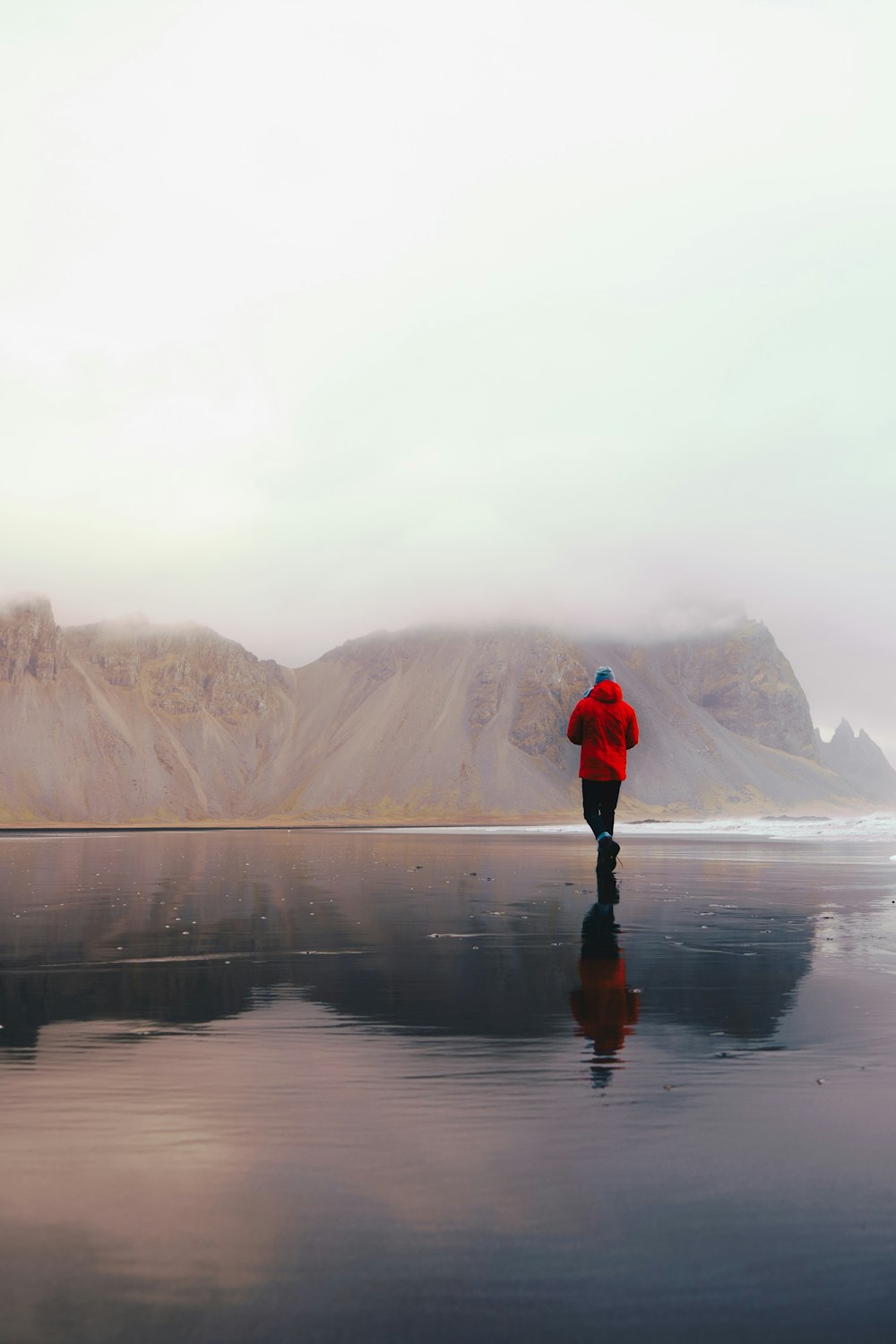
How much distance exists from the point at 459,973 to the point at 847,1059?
3.42 m

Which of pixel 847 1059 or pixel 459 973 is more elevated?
pixel 847 1059

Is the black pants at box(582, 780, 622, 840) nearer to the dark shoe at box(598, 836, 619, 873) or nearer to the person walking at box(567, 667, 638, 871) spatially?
the person walking at box(567, 667, 638, 871)

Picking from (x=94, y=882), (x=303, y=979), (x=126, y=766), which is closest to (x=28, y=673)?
(x=126, y=766)

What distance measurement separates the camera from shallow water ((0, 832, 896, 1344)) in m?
2.72

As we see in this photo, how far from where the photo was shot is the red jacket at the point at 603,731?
16641mm

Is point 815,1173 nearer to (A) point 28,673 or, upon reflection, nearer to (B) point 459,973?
(B) point 459,973

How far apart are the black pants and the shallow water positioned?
7.35m

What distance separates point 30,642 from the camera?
18800cm

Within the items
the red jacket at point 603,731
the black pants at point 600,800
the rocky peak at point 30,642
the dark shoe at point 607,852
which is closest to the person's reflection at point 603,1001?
the red jacket at point 603,731

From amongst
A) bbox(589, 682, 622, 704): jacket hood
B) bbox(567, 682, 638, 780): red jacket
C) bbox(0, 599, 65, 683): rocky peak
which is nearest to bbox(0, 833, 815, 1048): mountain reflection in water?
bbox(567, 682, 638, 780): red jacket

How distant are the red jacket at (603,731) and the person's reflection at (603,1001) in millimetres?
5411

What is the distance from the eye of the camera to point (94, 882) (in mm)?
19375

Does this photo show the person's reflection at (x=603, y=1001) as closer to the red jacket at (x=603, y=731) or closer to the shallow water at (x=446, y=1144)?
the shallow water at (x=446, y=1144)

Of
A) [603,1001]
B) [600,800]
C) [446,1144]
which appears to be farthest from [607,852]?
[446,1144]
